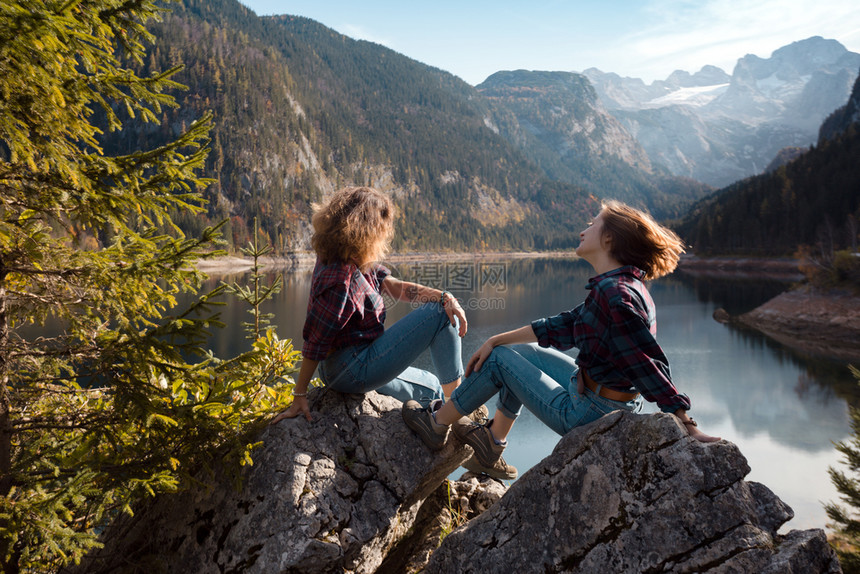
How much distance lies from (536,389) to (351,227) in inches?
66.6

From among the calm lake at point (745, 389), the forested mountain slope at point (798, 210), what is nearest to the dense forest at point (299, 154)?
the calm lake at point (745, 389)

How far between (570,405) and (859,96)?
126 m

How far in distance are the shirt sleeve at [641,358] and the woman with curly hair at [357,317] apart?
1.26 meters

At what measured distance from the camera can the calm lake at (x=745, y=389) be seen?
46.8 feet

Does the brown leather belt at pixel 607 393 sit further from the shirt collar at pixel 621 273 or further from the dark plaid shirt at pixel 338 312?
the dark plaid shirt at pixel 338 312

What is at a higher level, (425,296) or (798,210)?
(425,296)

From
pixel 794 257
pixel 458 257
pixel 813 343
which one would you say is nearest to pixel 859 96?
pixel 794 257

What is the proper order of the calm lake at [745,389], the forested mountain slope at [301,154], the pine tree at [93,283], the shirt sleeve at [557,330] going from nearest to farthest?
the pine tree at [93,283] < the shirt sleeve at [557,330] < the calm lake at [745,389] < the forested mountain slope at [301,154]

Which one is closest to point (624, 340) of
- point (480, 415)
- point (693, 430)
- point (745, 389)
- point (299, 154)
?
point (693, 430)

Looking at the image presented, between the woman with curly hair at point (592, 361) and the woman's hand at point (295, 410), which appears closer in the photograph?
the woman with curly hair at point (592, 361)

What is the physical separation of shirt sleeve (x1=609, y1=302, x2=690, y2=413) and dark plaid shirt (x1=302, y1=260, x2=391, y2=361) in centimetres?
170

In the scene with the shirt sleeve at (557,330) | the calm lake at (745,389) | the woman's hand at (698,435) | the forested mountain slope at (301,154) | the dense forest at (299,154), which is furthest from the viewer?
the forested mountain slope at (301,154)

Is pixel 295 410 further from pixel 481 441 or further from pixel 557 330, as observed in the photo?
pixel 557 330

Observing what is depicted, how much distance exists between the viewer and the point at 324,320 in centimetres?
334
